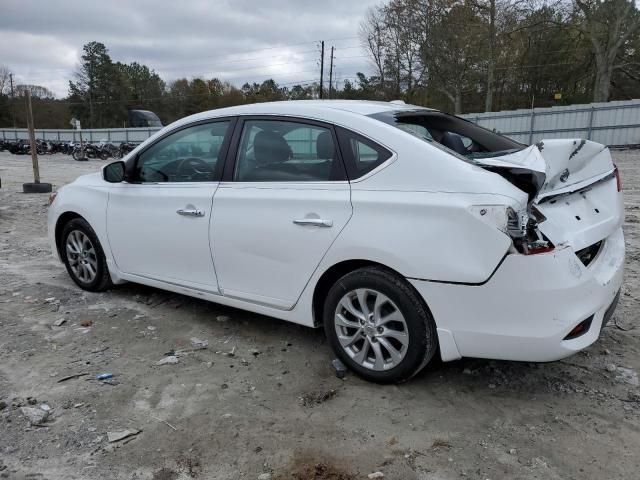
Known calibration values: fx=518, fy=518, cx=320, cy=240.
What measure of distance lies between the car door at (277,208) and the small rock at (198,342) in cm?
45

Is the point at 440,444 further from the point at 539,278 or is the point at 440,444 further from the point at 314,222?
the point at 314,222

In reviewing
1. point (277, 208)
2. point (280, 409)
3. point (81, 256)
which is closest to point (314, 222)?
point (277, 208)

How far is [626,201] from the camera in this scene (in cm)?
933

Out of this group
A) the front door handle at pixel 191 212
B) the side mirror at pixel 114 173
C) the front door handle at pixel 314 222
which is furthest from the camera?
the side mirror at pixel 114 173

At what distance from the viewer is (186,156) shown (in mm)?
4133

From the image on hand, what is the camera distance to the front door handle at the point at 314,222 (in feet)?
10.1

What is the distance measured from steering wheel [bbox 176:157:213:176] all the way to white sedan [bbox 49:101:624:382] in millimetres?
17

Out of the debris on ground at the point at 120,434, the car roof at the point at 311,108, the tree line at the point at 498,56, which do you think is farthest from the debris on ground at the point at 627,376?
the tree line at the point at 498,56

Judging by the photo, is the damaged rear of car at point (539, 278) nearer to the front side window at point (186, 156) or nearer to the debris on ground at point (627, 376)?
the debris on ground at point (627, 376)

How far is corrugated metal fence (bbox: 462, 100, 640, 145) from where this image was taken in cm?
2252

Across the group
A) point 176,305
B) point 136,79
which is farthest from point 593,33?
point 136,79

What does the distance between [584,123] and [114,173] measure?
944 inches

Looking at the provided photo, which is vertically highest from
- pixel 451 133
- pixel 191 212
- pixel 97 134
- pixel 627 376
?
pixel 97 134

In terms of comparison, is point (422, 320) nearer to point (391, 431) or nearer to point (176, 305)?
point (391, 431)
